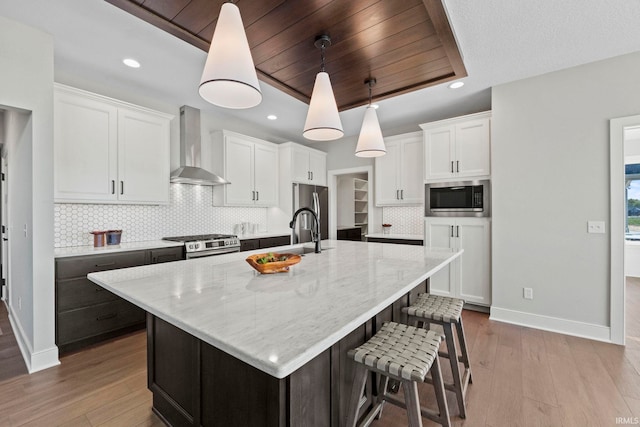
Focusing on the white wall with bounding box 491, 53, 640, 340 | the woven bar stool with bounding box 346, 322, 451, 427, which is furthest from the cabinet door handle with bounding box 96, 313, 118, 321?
the white wall with bounding box 491, 53, 640, 340

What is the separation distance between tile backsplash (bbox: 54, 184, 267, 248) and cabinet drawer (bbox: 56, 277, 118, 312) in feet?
2.18

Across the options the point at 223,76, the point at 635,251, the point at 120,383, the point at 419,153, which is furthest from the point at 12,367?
the point at 635,251

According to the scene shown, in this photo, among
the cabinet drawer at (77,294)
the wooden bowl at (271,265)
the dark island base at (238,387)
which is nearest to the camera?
the dark island base at (238,387)

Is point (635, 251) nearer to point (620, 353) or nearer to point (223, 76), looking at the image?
point (620, 353)

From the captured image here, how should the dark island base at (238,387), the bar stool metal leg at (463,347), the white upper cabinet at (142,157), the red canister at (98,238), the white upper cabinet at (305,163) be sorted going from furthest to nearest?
the white upper cabinet at (305,163)
the white upper cabinet at (142,157)
the red canister at (98,238)
the bar stool metal leg at (463,347)
the dark island base at (238,387)

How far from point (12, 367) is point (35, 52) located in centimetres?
253

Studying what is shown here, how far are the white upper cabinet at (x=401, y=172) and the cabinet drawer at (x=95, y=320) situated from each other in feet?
11.8

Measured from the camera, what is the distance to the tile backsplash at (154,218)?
9.61 ft

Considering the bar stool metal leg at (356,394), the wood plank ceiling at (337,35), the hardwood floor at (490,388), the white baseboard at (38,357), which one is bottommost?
the hardwood floor at (490,388)

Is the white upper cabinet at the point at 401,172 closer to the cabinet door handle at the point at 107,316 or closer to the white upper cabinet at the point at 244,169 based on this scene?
the white upper cabinet at the point at 244,169

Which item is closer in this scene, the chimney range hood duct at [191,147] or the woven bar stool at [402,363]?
the woven bar stool at [402,363]

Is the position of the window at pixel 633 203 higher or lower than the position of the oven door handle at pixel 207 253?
higher

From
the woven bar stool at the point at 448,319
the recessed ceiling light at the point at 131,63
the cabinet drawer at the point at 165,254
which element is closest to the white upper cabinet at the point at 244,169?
the cabinet drawer at the point at 165,254

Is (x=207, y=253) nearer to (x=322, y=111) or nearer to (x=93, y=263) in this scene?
(x=93, y=263)
